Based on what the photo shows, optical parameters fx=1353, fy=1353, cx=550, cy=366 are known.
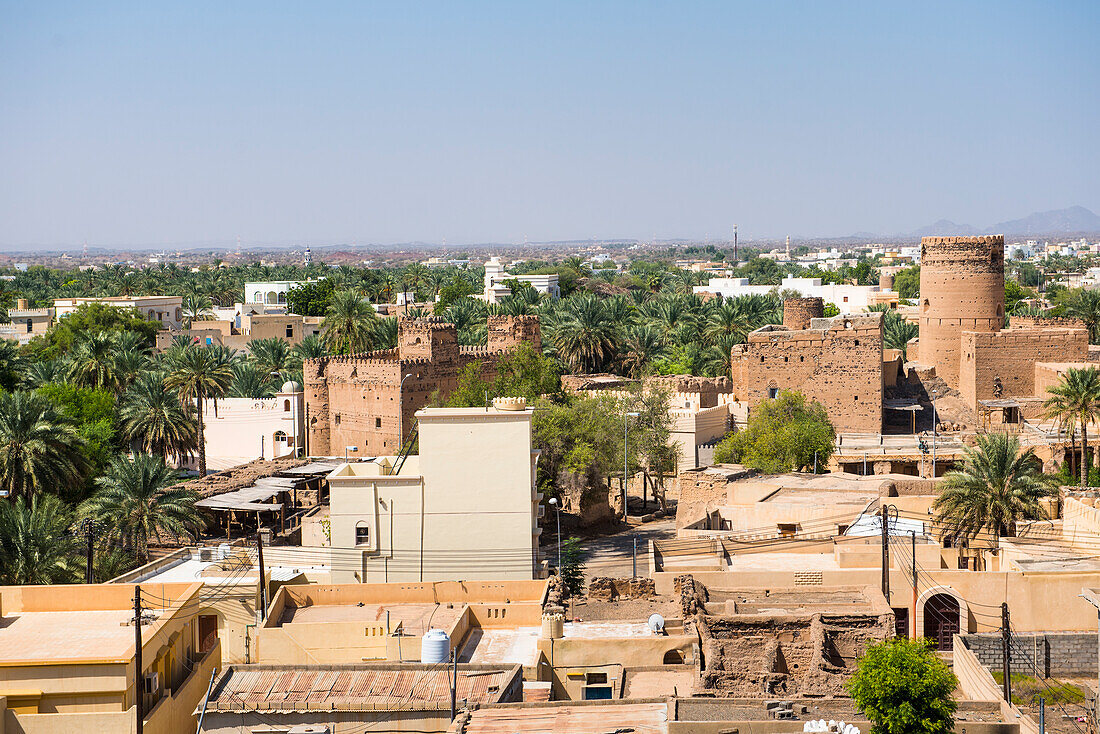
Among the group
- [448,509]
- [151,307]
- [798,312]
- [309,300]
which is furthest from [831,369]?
[309,300]

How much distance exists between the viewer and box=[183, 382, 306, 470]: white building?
39281 mm

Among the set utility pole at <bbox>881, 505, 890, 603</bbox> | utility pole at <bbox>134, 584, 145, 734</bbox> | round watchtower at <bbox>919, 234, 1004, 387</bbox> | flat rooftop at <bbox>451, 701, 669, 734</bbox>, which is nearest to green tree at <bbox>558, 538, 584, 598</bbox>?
utility pole at <bbox>881, 505, 890, 603</bbox>

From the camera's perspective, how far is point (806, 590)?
20.7 meters

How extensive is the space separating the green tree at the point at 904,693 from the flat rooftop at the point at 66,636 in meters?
8.70

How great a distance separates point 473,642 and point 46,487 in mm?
13725

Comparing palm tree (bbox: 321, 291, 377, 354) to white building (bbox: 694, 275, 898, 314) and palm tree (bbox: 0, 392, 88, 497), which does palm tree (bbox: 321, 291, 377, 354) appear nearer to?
palm tree (bbox: 0, 392, 88, 497)

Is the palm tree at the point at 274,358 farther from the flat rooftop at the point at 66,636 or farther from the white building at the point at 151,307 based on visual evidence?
the flat rooftop at the point at 66,636

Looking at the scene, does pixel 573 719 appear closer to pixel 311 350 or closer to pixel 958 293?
pixel 958 293

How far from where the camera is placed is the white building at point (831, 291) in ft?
289

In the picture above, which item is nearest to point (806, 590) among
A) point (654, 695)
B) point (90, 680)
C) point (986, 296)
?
point (654, 695)

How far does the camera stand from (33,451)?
2852cm

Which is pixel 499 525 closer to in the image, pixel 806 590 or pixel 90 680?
pixel 806 590

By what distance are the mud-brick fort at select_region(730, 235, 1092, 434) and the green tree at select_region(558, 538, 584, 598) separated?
10.2 meters

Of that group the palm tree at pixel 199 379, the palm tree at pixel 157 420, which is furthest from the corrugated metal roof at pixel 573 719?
the palm tree at pixel 199 379
